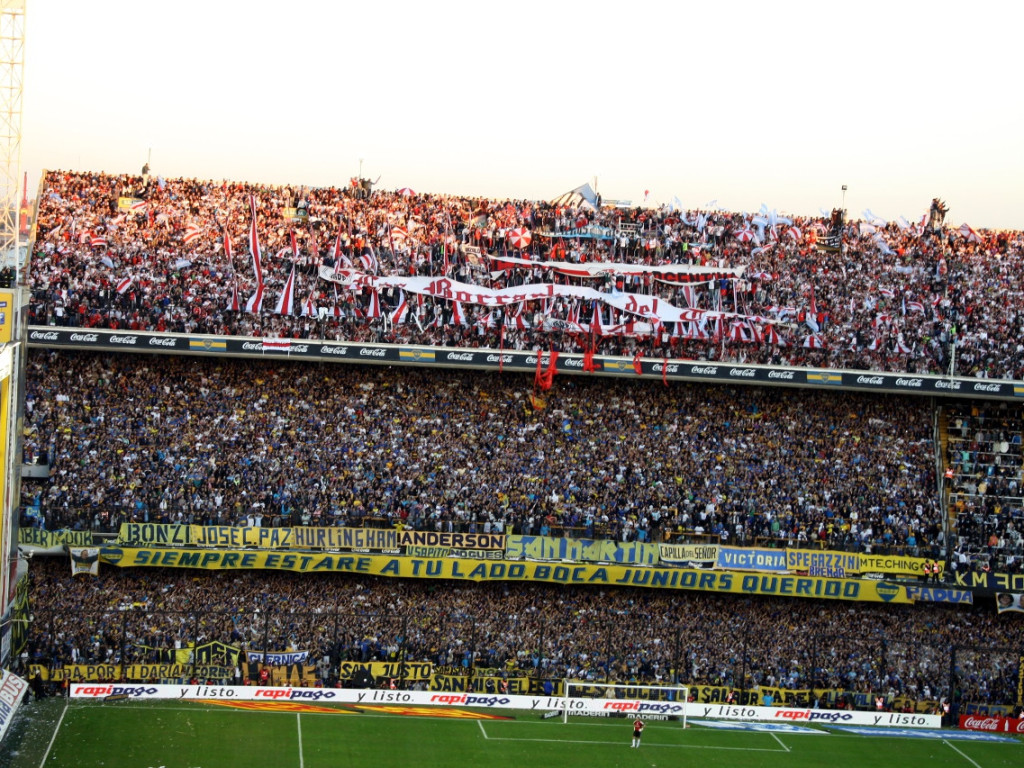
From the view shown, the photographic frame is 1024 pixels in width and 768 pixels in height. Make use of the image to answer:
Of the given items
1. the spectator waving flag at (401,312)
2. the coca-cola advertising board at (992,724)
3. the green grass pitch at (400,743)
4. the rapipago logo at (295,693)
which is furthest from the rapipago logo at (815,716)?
the spectator waving flag at (401,312)

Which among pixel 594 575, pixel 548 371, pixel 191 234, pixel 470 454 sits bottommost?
pixel 594 575

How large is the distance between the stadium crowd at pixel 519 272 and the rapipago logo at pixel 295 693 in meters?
14.7

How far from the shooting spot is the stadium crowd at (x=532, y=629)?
38000mm

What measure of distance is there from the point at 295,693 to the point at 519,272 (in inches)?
790

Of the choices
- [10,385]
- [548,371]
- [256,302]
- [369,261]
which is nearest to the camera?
[10,385]

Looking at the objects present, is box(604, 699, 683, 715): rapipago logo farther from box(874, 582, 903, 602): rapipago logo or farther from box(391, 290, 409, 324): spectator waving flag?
box(391, 290, 409, 324): spectator waving flag

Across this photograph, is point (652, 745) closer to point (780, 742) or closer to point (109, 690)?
point (780, 742)

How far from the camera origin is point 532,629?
40.7 m

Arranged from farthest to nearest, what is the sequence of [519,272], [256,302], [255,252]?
[519,272]
[255,252]
[256,302]

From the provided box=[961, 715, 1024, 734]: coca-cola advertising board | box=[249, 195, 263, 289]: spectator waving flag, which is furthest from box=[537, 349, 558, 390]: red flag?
box=[961, 715, 1024, 734]: coca-cola advertising board

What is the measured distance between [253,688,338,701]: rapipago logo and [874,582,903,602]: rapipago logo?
62.9 ft

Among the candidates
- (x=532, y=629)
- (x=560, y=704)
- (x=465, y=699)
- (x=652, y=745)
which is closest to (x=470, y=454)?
(x=532, y=629)

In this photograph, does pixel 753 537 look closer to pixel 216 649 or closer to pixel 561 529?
pixel 561 529

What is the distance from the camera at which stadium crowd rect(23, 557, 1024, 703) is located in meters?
38.0
